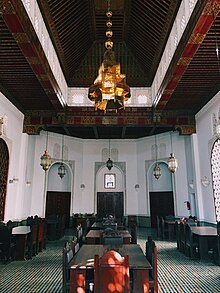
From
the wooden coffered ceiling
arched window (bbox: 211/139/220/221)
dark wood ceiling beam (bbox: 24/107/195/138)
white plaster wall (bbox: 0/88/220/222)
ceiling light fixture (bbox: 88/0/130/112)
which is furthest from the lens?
dark wood ceiling beam (bbox: 24/107/195/138)

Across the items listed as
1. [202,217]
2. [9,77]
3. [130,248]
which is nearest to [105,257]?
[130,248]

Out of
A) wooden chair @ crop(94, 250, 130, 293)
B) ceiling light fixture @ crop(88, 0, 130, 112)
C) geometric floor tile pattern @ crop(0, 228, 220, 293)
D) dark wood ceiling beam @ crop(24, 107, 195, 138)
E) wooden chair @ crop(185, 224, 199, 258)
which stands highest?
dark wood ceiling beam @ crop(24, 107, 195, 138)

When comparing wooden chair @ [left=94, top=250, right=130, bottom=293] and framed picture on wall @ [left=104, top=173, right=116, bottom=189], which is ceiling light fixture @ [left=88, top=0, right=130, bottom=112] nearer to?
wooden chair @ [left=94, top=250, right=130, bottom=293]

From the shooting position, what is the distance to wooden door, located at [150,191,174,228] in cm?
1315

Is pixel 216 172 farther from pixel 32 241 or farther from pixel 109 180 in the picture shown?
pixel 109 180

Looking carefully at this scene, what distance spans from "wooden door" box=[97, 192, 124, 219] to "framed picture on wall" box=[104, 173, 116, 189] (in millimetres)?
481

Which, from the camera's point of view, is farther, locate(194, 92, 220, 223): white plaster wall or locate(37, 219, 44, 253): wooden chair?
locate(194, 92, 220, 223): white plaster wall

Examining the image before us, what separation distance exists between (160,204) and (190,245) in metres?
6.93

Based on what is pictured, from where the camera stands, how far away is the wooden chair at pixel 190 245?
21.1 ft

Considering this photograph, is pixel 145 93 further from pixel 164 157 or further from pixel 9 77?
pixel 9 77

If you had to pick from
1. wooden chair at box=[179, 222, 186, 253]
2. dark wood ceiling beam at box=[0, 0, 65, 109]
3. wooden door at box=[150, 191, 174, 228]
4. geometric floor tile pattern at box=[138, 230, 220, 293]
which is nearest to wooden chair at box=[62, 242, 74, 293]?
geometric floor tile pattern at box=[138, 230, 220, 293]

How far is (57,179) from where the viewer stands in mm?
13602

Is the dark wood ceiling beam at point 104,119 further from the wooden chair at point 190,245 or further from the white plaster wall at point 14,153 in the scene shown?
the wooden chair at point 190,245

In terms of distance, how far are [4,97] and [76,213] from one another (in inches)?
293
